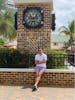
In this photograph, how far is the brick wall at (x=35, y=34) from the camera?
13172 mm

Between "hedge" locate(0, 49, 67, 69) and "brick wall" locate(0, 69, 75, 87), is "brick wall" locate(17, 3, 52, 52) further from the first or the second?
"brick wall" locate(0, 69, 75, 87)

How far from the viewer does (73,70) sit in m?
10.9

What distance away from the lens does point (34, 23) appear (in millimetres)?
13211

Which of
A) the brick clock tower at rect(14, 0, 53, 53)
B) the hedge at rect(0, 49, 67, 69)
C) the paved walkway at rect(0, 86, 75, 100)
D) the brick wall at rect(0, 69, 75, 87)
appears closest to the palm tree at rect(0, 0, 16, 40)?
the brick clock tower at rect(14, 0, 53, 53)

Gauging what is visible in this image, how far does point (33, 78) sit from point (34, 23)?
3.03 m

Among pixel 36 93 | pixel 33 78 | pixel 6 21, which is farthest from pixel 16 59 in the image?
pixel 6 21

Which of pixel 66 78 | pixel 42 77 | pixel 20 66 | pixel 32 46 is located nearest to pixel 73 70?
pixel 66 78

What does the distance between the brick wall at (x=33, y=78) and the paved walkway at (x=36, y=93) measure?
0.48 meters

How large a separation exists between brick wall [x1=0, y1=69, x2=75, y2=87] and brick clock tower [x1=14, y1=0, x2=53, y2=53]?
227cm

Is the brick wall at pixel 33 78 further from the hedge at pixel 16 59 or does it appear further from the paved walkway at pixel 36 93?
the hedge at pixel 16 59

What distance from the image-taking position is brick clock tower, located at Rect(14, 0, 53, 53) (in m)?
13.2

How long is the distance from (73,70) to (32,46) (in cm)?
292

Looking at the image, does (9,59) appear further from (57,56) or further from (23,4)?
(23,4)

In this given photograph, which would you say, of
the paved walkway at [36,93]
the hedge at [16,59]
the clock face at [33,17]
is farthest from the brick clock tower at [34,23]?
the paved walkway at [36,93]
